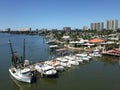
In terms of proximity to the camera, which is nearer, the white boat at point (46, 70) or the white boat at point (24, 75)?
the white boat at point (24, 75)

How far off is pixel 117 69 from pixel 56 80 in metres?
15.2

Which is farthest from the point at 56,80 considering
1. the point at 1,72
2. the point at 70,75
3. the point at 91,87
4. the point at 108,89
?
the point at 1,72

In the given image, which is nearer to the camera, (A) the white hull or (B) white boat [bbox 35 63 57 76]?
(A) the white hull

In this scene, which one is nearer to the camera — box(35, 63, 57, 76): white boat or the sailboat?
the sailboat

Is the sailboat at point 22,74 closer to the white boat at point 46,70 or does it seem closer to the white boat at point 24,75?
the white boat at point 24,75

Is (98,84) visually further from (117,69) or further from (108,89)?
(117,69)

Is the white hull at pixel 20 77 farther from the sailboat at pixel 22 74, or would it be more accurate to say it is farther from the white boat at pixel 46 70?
the white boat at pixel 46 70

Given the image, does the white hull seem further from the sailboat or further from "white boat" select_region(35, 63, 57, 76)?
"white boat" select_region(35, 63, 57, 76)

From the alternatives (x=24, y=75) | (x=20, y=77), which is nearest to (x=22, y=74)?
(x=24, y=75)

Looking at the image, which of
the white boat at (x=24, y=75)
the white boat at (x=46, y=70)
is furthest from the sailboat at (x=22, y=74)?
the white boat at (x=46, y=70)

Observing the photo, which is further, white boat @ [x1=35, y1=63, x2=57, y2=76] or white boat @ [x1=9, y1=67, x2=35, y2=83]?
white boat @ [x1=35, y1=63, x2=57, y2=76]

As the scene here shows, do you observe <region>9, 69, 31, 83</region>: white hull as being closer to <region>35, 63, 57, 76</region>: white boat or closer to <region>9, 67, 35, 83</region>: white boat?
<region>9, 67, 35, 83</region>: white boat

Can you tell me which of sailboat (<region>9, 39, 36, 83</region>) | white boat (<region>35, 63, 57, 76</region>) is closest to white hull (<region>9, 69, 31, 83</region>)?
sailboat (<region>9, 39, 36, 83</region>)

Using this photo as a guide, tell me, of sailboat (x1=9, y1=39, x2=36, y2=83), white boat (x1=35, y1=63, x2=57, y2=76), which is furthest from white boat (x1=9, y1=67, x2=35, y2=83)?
white boat (x1=35, y1=63, x2=57, y2=76)
